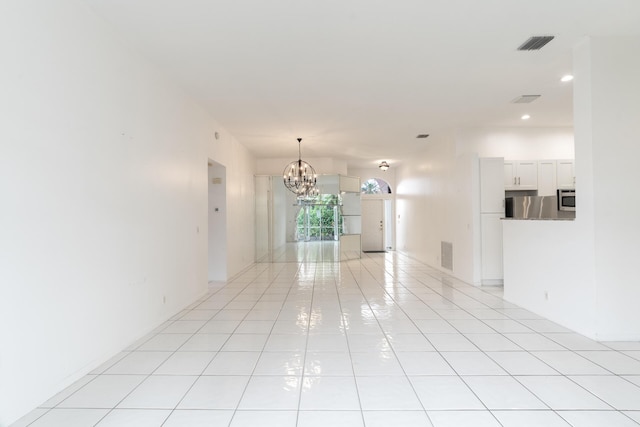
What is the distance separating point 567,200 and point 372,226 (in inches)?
337

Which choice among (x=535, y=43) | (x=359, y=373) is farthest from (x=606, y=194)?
(x=359, y=373)

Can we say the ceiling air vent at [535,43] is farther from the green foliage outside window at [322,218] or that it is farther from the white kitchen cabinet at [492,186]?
the green foliage outside window at [322,218]

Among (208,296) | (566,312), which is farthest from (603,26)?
(208,296)

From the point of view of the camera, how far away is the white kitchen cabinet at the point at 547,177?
6824 mm

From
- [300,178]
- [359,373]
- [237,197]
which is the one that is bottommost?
[359,373]

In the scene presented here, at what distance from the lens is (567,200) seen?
470 centimetres

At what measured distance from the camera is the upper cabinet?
684 cm

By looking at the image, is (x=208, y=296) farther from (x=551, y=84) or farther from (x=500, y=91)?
(x=551, y=84)

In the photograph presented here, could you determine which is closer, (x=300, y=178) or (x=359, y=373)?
(x=359, y=373)

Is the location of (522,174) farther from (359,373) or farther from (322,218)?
(322,218)

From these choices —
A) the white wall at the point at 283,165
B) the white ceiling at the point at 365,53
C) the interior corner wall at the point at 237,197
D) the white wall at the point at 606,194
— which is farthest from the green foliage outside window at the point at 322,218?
the white wall at the point at 606,194

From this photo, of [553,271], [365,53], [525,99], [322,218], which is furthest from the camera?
[322,218]

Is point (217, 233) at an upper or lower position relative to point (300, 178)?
lower

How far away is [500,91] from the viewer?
5.12 m
